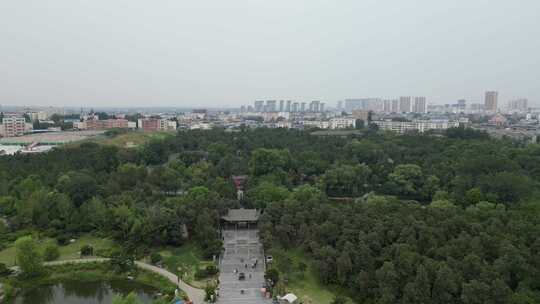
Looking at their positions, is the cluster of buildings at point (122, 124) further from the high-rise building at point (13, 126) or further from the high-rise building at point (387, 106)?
the high-rise building at point (387, 106)

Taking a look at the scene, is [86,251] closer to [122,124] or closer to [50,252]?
[50,252]

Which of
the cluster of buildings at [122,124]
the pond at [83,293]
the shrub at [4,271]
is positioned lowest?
the pond at [83,293]

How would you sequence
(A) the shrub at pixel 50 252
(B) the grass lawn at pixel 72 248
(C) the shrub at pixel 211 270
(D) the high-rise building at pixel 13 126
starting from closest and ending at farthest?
(C) the shrub at pixel 211 270
(A) the shrub at pixel 50 252
(B) the grass lawn at pixel 72 248
(D) the high-rise building at pixel 13 126

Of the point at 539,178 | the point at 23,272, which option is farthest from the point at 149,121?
the point at 539,178

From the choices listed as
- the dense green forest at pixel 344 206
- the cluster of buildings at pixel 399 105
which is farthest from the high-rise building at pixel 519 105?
the dense green forest at pixel 344 206

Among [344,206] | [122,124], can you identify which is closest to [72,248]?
[344,206]

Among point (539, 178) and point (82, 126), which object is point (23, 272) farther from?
point (82, 126)
